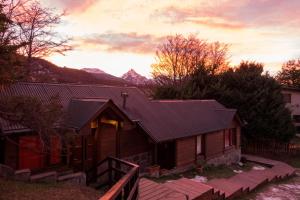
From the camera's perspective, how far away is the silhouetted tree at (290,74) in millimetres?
66375

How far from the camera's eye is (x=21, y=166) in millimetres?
13234

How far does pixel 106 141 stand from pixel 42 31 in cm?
1712

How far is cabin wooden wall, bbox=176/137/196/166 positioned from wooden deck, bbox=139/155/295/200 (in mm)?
2659

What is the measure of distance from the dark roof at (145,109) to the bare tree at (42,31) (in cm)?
1117

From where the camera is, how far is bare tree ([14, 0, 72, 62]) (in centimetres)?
2748

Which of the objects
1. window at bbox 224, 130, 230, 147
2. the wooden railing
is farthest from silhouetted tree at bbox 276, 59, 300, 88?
the wooden railing

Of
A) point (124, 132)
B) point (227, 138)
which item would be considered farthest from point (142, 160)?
point (227, 138)

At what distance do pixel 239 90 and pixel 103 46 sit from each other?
1945cm

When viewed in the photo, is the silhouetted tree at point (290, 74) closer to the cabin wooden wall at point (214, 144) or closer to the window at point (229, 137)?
the window at point (229, 137)

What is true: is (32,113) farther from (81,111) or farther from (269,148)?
(269,148)

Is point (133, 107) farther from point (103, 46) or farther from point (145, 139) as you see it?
point (103, 46)

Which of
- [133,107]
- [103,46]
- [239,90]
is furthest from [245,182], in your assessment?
[103,46]

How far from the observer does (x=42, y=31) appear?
1125 inches

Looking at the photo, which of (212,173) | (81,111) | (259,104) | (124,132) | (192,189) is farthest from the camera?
(259,104)
